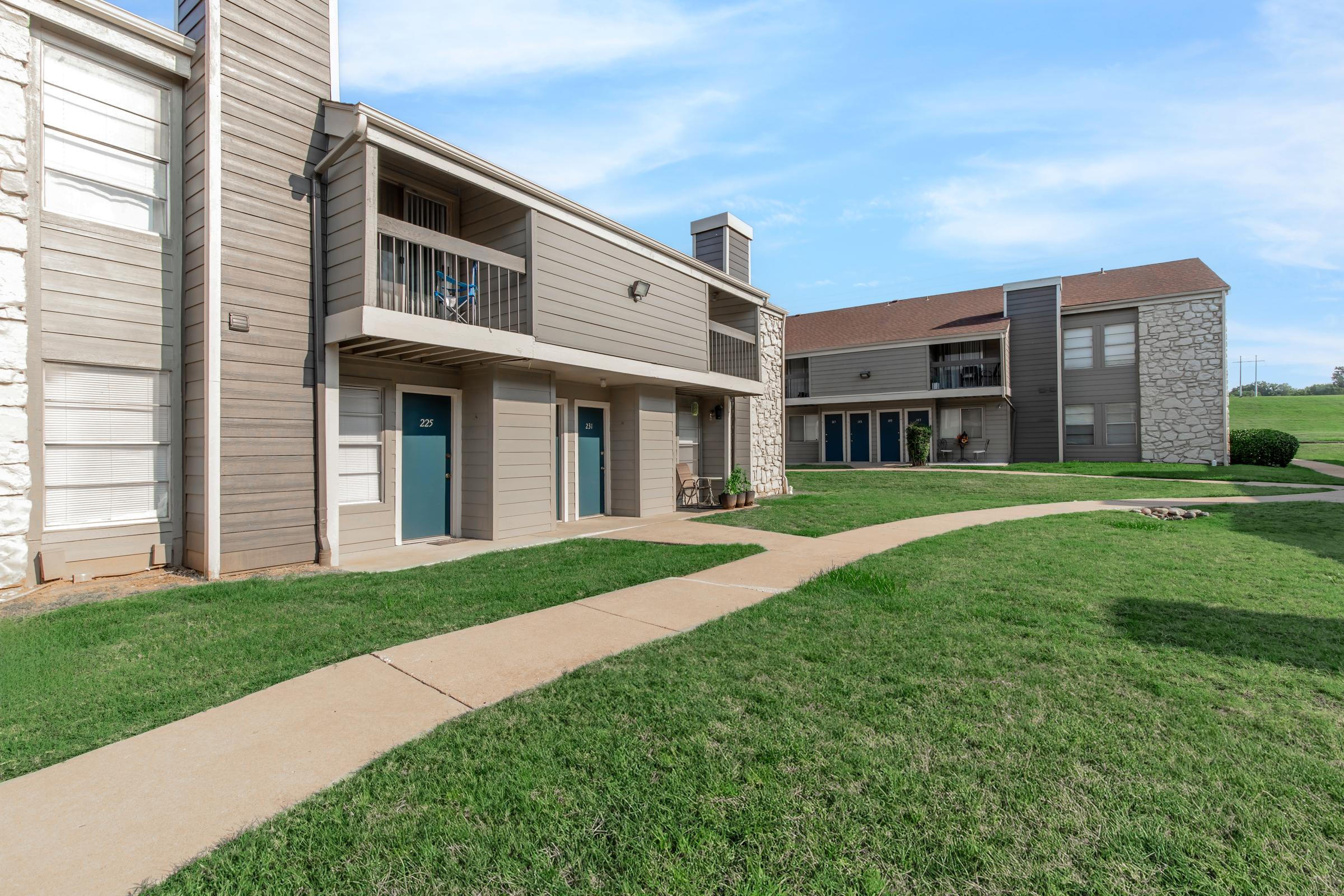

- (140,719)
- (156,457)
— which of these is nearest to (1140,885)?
(140,719)

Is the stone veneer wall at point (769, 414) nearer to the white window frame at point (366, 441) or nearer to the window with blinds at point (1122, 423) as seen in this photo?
the white window frame at point (366, 441)

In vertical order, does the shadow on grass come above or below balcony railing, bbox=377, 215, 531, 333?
below

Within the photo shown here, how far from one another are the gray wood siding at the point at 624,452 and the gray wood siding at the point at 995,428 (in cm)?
1731

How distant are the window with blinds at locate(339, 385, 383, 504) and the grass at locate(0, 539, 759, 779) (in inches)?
72.3

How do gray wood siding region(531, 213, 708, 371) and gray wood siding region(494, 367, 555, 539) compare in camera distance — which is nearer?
gray wood siding region(494, 367, 555, 539)

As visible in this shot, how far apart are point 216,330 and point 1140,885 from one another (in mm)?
8080

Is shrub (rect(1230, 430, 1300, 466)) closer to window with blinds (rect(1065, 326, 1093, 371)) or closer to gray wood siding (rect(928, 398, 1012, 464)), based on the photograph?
window with blinds (rect(1065, 326, 1093, 371))

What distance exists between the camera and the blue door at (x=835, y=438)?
27906mm

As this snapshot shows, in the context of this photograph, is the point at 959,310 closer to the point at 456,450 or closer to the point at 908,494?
the point at 908,494

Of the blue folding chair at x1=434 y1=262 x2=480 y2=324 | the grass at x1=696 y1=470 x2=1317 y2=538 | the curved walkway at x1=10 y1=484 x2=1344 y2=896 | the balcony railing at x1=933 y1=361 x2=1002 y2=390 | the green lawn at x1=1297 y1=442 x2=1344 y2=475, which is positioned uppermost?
the balcony railing at x1=933 y1=361 x2=1002 y2=390

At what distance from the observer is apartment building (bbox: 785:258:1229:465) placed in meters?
22.4

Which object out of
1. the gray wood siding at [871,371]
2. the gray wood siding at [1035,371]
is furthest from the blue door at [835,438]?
the gray wood siding at [1035,371]

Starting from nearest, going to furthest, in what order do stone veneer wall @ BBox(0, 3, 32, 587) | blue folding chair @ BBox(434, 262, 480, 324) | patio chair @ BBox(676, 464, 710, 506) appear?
1. stone veneer wall @ BBox(0, 3, 32, 587)
2. blue folding chair @ BBox(434, 262, 480, 324)
3. patio chair @ BBox(676, 464, 710, 506)

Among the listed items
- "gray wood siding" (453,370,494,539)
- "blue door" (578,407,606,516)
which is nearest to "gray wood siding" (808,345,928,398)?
"blue door" (578,407,606,516)
